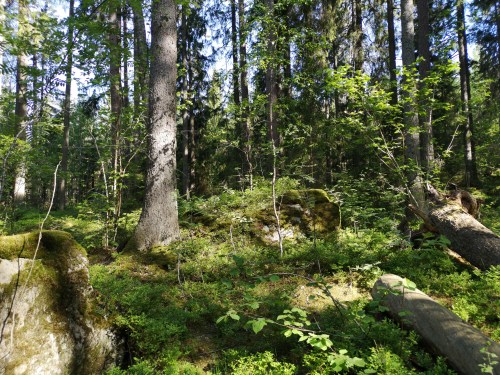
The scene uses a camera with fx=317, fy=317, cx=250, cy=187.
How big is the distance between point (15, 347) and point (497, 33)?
77.6ft

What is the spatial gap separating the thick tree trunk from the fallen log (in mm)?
1890

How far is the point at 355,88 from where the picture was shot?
258 inches

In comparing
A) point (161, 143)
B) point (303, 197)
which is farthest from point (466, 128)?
point (161, 143)

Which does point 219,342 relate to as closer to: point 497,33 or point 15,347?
point 15,347

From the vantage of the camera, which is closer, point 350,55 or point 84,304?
point 84,304

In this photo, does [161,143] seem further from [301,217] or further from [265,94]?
[265,94]

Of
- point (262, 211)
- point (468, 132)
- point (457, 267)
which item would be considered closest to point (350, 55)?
point (468, 132)

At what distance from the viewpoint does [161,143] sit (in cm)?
668

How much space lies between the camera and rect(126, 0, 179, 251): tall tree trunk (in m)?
6.47

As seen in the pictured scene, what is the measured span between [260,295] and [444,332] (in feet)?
8.29

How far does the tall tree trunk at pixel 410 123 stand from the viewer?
6.88 metres

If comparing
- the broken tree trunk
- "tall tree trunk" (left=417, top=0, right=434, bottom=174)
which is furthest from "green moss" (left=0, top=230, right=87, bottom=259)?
"tall tree trunk" (left=417, top=0, right=434, bottom=174)

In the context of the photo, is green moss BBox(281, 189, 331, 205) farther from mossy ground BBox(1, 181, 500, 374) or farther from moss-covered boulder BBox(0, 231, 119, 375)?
moss-covered boulder BBox(0, 231, 119, 375)

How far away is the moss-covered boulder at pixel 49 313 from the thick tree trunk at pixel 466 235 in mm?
5455
